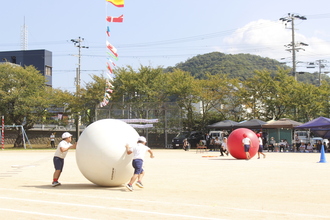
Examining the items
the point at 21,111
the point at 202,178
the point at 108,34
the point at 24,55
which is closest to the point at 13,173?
the point at 202,178

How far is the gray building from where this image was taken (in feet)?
254

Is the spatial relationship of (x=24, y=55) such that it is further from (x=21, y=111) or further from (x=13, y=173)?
(x=13, y=173)

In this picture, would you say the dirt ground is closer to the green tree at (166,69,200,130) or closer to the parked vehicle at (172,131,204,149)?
the parked vehicle at (172,131,204,149)

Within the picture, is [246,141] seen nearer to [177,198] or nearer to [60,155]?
[60,155]

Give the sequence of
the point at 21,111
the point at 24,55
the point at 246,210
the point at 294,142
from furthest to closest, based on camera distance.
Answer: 1. the point at 24,55
2. the point at 21,111
3. the point at 294,142
4. the point at 246,210

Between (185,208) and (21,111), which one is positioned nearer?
(185,208)

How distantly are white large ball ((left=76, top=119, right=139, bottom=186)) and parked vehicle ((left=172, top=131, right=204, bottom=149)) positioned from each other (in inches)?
1307

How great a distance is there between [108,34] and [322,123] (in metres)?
18.4

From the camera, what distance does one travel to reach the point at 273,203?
10.4 m

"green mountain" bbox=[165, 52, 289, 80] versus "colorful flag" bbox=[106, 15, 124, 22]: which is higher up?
→ "green mountain" bbox=[165, 52, 289, 80]

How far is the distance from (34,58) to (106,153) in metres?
69.3

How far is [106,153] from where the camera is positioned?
12.4m

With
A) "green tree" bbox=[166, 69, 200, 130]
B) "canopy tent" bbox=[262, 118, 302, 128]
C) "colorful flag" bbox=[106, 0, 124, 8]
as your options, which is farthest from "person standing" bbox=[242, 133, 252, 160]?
"green tree" bbox=[166, 69, 200, 130]

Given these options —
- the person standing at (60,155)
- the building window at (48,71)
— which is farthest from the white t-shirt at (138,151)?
the building window at (48,71)
